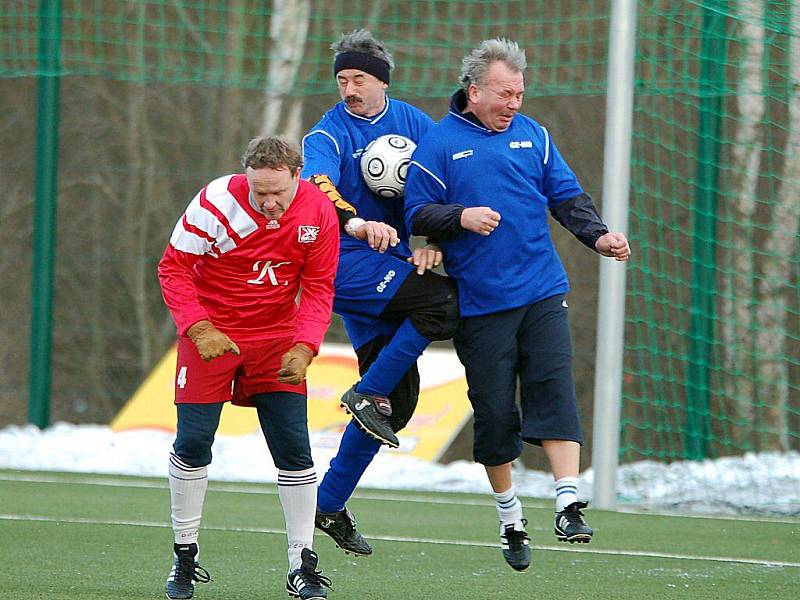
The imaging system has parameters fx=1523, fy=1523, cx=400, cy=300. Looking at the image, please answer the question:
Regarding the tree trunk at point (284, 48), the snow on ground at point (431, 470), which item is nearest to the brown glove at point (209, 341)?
the snow on ground at point (431, 470)

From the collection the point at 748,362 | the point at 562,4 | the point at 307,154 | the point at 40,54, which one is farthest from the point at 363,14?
the point at 307,154

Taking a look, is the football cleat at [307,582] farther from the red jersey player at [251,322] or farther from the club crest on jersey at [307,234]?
the club crest on jersey at [307,234]

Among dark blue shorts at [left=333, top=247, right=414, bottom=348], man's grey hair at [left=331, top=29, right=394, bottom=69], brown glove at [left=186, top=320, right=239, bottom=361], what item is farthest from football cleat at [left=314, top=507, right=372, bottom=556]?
man's grey hair at [left=331, top=29, right=394, bottom=69]

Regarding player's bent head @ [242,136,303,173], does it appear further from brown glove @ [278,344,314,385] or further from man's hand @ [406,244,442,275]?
man's hand @ [406,244,442,275]

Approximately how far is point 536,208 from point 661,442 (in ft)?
16.8

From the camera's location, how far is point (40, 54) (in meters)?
11.9

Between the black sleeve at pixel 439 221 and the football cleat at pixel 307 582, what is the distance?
1.28m

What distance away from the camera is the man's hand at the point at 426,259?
585 cm

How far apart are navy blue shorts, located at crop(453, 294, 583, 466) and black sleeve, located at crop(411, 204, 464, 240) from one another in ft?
1.25

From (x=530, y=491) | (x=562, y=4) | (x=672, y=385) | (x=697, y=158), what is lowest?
(x=530, y=491)

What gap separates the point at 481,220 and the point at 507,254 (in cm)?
29

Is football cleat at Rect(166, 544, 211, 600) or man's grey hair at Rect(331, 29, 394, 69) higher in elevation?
man's grey hair at Rect(331, 29, 394, 69)

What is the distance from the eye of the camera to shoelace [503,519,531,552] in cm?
585

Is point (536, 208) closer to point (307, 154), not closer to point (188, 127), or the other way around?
point (307, 154)
